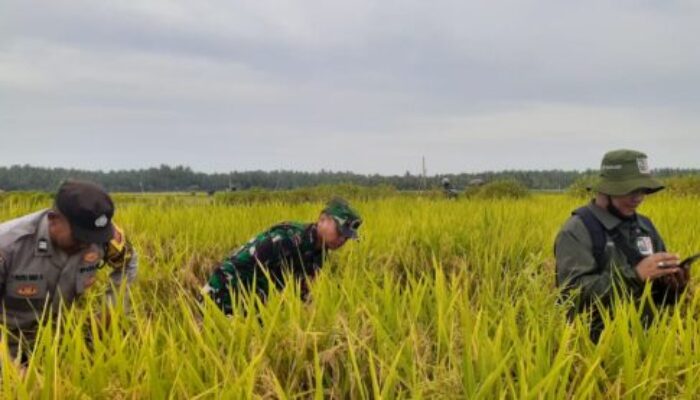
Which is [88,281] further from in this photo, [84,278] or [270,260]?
[270,260]

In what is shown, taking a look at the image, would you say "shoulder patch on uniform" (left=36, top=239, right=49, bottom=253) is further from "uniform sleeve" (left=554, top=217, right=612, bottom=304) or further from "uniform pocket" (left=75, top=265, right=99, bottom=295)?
"uniform sleeve" (left=554, top=217, right=612, bottom=304)

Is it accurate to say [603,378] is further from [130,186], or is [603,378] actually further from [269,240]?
[130,186]

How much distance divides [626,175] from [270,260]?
1.80 metres

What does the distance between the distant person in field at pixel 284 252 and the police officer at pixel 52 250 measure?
2.14ft

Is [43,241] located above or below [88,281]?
above

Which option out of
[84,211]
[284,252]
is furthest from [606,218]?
[84,211]

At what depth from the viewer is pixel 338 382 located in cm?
185

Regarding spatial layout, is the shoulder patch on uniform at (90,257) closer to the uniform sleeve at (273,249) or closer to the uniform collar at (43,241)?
the uniform collar at (43,241)

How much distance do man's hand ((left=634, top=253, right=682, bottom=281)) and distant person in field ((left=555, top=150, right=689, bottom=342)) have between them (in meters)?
0.06

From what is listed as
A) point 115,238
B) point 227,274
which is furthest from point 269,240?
point 115,238

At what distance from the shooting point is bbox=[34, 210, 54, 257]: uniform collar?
2857 mm

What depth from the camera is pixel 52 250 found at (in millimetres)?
2902

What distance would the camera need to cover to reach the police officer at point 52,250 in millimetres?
2744

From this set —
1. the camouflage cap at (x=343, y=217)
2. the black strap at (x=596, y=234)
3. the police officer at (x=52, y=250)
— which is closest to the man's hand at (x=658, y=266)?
the black strap at (x=596, y=234)
